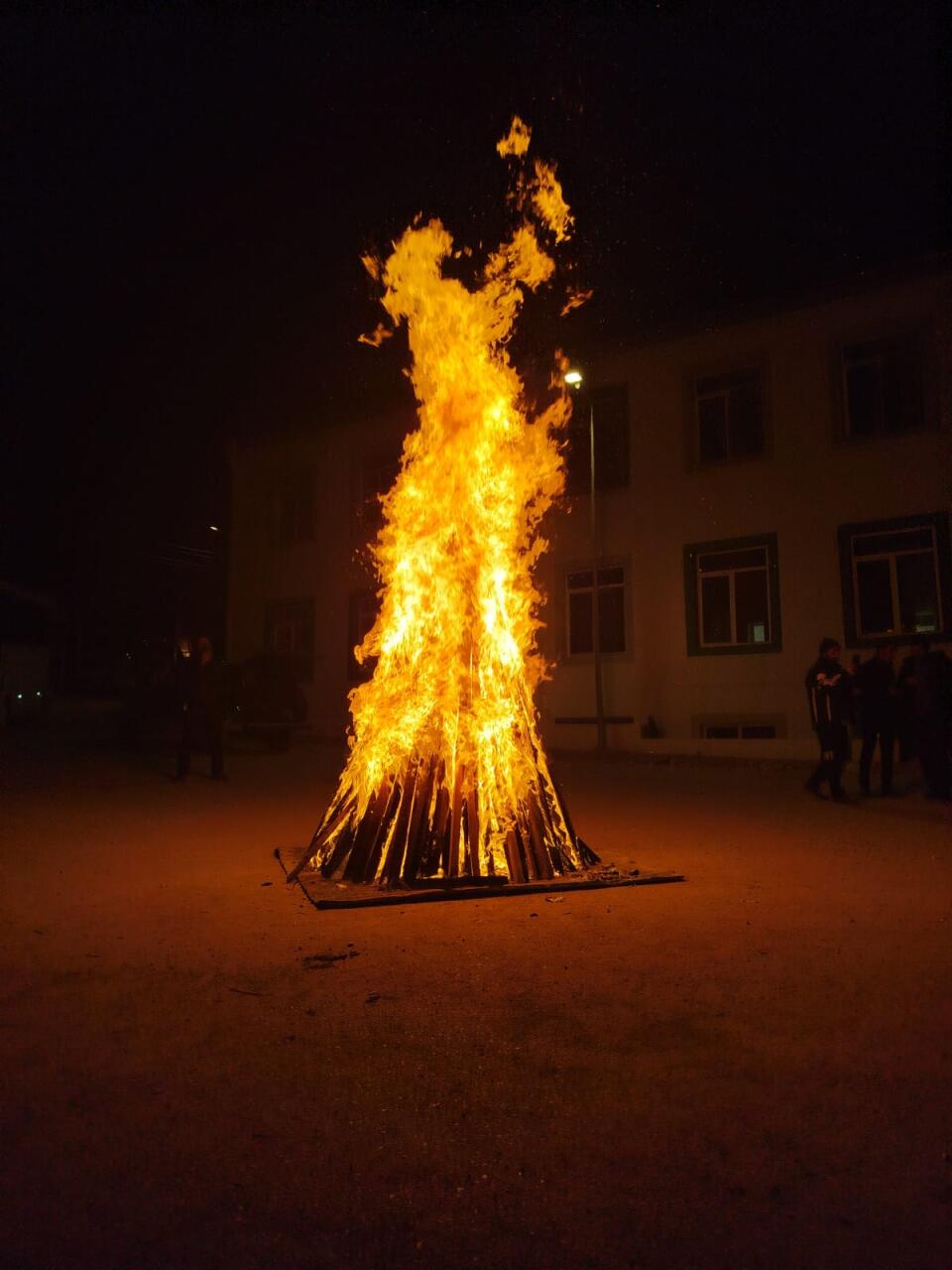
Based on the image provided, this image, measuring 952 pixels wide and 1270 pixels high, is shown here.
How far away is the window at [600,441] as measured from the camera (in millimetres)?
21219

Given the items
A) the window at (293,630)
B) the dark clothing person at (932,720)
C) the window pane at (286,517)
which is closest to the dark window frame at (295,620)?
the window at (293,630)

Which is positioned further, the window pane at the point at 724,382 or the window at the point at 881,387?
the window pane at the point at 724,382

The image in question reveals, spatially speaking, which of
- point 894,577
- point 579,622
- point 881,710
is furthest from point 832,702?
point 579,622

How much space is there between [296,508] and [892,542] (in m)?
17.3

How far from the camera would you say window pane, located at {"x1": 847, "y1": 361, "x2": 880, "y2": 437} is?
17.9 metres

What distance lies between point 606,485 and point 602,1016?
59.0 feet

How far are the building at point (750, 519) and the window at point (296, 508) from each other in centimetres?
898

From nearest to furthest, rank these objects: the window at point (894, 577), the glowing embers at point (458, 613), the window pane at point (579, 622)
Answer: the glowing embers at point (458, 613)
the window at point (894, 577)
the window pane at point (579, 622)

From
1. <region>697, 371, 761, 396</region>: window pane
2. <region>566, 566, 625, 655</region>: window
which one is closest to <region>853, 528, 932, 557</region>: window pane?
<region>697, 371, 761, 396</region>: window pane

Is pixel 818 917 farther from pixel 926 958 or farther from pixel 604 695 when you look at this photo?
pixel 604 695

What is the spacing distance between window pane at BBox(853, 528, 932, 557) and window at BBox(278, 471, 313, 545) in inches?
619

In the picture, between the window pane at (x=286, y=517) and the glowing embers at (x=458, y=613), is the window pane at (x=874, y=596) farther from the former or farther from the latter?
the window pane at (x=286, y=517)

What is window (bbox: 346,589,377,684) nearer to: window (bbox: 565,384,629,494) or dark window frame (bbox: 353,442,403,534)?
dark window frame (bbox: 353,442,403,534)

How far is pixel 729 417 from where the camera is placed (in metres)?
19.8
